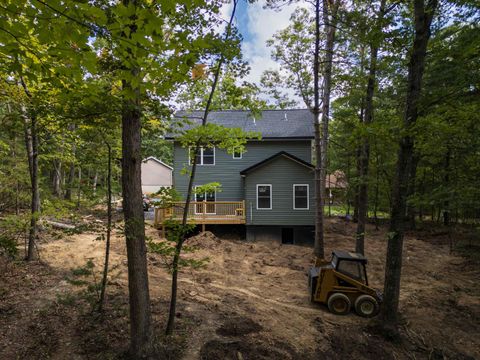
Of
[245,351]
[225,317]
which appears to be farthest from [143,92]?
[225,317]

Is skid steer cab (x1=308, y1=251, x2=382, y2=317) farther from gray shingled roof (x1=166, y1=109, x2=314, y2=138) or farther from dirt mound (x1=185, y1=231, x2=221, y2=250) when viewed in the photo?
gray shingled roof (x1=166, y1=109, x2=314, y2=138)

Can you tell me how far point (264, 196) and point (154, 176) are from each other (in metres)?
26.0

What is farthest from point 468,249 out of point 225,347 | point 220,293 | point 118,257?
point 118,257

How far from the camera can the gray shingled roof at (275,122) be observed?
1731cm

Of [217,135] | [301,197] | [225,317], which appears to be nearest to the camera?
[217,135]

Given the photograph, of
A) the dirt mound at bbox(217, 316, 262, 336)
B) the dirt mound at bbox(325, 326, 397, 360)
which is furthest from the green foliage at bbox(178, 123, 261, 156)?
the dirt mound at bbox(325, 326, 397, 360)

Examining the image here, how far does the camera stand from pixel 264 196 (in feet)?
52.6

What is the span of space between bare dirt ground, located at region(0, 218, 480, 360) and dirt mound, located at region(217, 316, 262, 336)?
0.02 metres

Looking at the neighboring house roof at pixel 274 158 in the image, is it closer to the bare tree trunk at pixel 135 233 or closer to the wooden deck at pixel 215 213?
the wooden deck at pixel 215 213

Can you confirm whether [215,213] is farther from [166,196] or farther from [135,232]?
[135,232]

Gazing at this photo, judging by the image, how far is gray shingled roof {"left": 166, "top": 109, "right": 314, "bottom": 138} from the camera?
56.8 ft

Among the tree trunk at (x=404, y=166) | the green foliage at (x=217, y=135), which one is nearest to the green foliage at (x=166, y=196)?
the green foliage at (x=217, y=135)

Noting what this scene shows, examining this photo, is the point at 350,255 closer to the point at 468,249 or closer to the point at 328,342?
the point at 328,342

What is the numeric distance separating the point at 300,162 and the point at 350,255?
8855 mm
